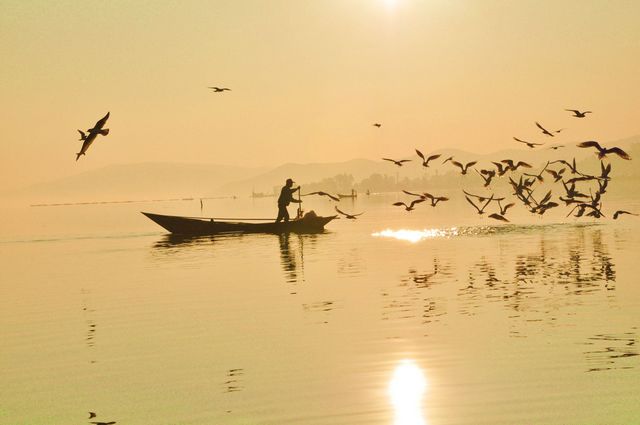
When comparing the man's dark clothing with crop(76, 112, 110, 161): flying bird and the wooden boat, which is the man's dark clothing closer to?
the wooden boat

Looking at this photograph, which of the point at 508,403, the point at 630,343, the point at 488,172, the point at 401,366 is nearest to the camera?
the point at 508,403

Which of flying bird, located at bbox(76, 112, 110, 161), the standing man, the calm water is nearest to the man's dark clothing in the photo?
the standing man

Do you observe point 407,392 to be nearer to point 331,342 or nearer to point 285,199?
point 331,342

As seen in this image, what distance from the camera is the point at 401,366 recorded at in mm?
17141

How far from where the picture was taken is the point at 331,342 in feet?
66.2

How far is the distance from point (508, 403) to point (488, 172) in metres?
18.2

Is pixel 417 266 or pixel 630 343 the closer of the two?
pixel 630 343

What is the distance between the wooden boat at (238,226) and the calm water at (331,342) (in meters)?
18.3

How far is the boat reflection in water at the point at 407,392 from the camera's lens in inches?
528

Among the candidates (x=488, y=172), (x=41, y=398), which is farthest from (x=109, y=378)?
(x=488, y=172)

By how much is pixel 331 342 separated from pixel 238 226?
142ft

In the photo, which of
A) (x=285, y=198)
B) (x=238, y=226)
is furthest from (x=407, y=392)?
(x=238, y=226)

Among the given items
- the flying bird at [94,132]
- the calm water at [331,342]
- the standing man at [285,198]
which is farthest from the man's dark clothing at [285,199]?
the flying bird at [94,132]

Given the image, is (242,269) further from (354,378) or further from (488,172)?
(354,378)
